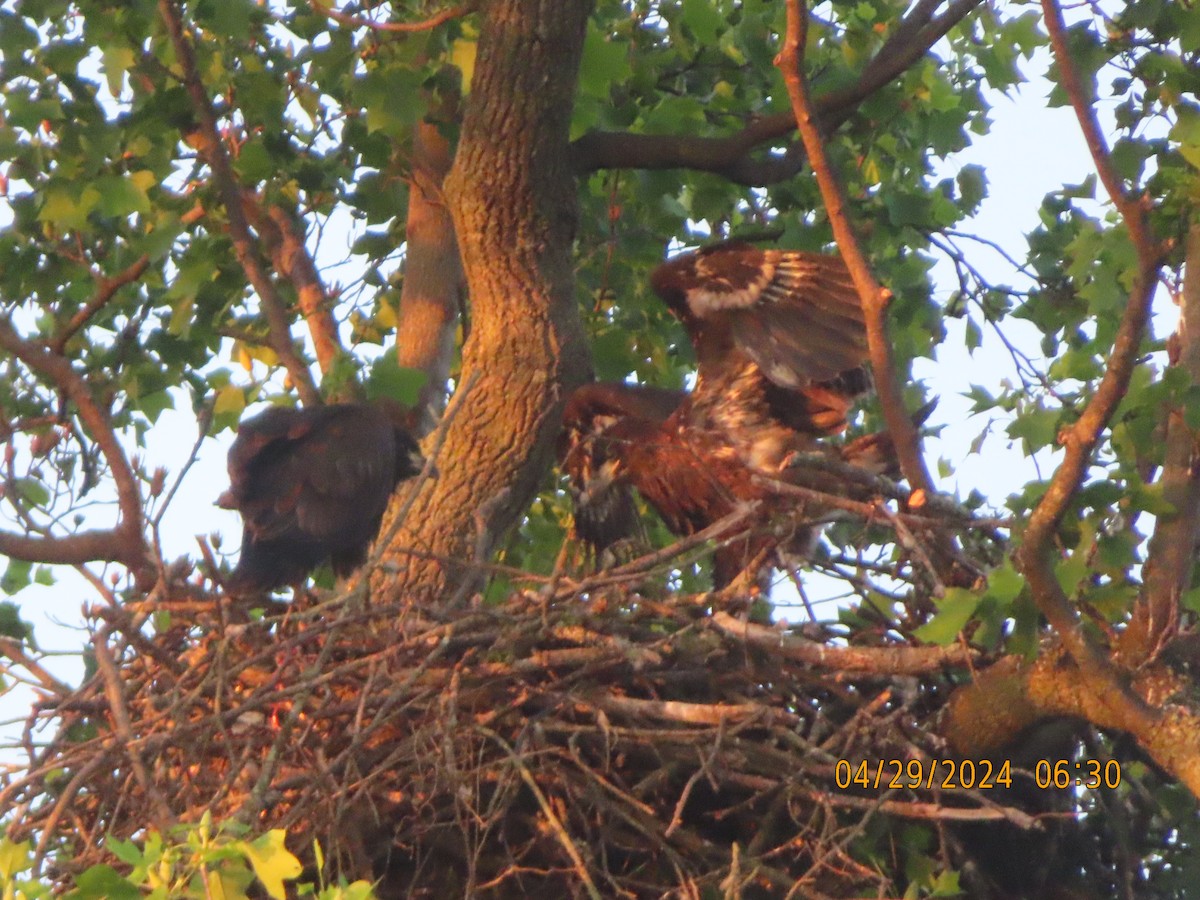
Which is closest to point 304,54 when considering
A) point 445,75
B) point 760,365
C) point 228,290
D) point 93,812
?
point 445,75

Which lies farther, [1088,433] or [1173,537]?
[1173,537]

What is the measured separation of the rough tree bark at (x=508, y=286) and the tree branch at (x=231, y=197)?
56cm

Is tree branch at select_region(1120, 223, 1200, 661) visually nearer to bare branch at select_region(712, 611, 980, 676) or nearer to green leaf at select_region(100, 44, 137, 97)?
bare branch at select_region(712, 611, 980, 676)

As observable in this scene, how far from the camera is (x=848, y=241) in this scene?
3617 millimetres

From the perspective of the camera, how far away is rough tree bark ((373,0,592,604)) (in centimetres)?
462

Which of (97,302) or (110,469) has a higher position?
(97,302)

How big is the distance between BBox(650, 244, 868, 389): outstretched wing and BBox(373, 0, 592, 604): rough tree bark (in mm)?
592

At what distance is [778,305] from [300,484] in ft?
5.23

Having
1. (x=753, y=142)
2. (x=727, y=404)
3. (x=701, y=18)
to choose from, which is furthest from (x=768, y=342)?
(x=701, y=18)

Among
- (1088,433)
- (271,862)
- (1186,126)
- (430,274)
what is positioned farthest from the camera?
(430,274)

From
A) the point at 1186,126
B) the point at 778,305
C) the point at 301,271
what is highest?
the point at 301,271

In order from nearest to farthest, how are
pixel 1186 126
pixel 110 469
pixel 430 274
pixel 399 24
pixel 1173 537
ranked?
pixel 1173 537 < pixel 1186 126 < pixel 110 469 < pixel 399 24 < pixel 430 274

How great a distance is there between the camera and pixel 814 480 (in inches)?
198
